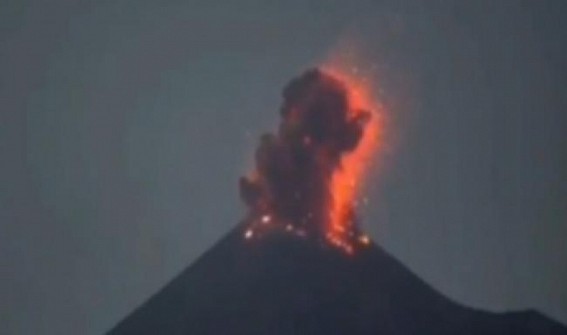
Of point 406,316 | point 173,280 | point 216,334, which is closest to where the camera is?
point 216,334

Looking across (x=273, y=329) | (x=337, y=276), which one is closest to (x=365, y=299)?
(x=337, y=276)

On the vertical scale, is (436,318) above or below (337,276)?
below

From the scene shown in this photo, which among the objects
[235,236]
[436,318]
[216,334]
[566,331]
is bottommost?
[566,331]

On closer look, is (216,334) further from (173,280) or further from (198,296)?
(173,280)

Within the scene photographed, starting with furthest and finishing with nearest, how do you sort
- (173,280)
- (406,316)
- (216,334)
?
(173,280) → (406,316) → (216,334)

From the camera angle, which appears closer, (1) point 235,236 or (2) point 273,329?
(2) point 273,329

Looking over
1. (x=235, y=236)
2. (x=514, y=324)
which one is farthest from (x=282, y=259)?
(x=514, y=324)

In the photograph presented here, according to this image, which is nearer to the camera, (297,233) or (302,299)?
(297,233)
